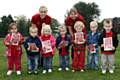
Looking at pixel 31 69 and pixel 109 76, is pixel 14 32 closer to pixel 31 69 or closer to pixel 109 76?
pixel 31 69

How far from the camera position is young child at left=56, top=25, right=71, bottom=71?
1486 cm

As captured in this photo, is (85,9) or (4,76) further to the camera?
(85,9)

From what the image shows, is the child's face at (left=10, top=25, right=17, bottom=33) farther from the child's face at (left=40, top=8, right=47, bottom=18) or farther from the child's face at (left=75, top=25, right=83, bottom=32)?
the child's face at (left=75, top=25, right=83, bottom=32)

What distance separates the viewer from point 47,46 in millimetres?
14484

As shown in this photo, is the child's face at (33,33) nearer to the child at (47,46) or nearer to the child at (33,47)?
the child at (33,47)

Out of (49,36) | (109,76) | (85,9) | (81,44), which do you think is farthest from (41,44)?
(85,9)

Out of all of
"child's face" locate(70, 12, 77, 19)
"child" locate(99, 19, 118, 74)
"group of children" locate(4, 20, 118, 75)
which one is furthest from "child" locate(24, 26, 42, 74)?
"child" locate(99, 19, 118, 74)

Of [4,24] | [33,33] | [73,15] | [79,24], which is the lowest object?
[4,24]

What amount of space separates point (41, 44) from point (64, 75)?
1.32 m

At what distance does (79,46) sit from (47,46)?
43.6 inches

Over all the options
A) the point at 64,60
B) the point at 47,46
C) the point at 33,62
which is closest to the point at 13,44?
the point at 33,62

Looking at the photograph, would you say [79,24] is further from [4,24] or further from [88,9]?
[88,9]

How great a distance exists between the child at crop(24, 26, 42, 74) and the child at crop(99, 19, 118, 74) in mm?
2115

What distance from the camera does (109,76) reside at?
13531 millimetres
